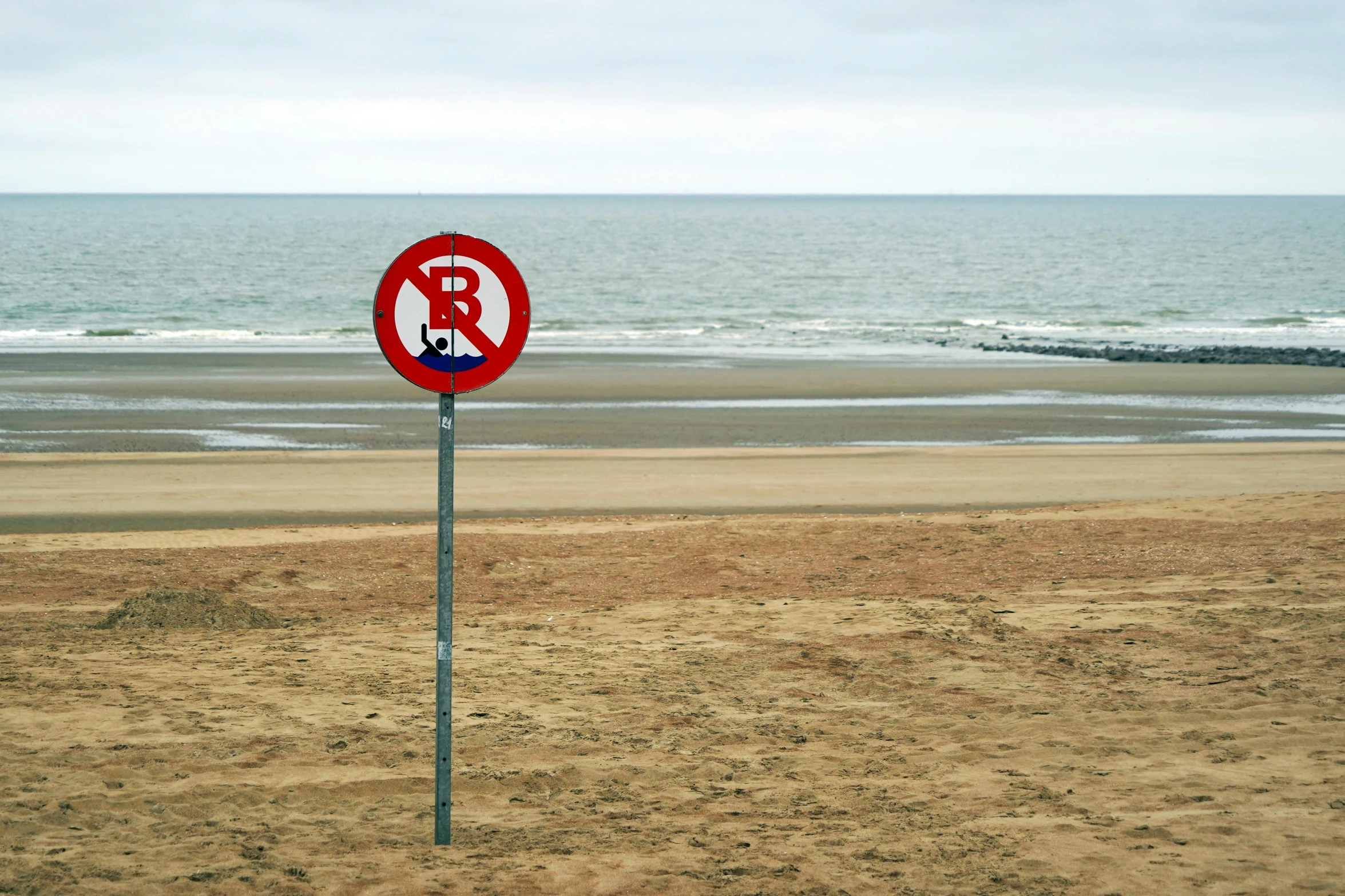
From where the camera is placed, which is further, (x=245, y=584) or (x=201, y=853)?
(x=245, y=584)

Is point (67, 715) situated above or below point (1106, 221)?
below

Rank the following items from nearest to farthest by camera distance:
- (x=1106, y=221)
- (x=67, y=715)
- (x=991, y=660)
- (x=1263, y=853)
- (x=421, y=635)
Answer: (x=1263, y=853), (x=67, y=715), (x=991, y=660), (x=421, y=635), (x=1106, y=221)

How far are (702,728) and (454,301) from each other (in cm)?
286

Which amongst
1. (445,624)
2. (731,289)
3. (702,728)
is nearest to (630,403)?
(702,728)

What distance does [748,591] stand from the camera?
31.8ft

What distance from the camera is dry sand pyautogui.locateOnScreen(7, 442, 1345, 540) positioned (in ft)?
47.0

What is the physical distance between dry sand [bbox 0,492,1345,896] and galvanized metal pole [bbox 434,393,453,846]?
0.62 ft

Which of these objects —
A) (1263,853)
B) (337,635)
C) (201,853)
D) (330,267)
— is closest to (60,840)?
(201,853)

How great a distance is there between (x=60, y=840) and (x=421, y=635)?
11.6ft

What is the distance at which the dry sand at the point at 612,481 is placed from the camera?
47.0ft

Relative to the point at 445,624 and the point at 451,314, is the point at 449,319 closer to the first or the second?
the point at 451,314

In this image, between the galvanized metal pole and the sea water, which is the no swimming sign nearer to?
the galvanized metal pole

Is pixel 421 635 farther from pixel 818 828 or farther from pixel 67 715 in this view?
pixel 818 828

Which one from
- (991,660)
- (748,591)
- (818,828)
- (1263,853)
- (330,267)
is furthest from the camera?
(330,267)
